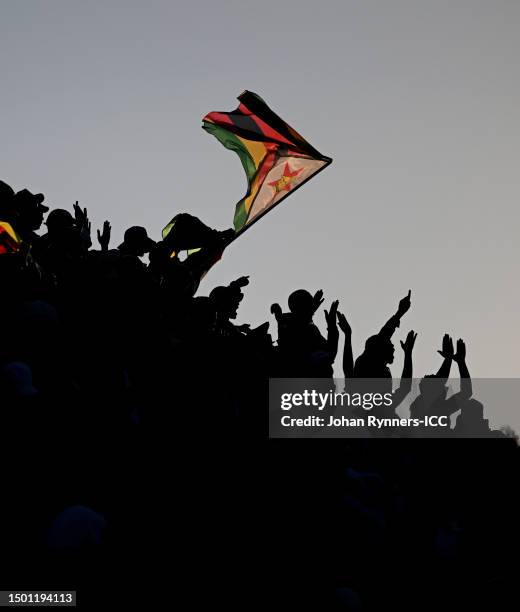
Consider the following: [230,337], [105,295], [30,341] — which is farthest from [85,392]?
[230,337]

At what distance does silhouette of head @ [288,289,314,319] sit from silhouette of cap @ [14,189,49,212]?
2.30 metres

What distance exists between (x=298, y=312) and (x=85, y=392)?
1.86m

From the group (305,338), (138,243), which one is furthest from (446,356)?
(138,243)

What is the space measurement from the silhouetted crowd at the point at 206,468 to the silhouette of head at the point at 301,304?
39mm

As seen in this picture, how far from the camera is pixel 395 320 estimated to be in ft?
20.1

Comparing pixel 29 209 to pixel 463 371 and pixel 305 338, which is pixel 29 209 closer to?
pixel 305 338

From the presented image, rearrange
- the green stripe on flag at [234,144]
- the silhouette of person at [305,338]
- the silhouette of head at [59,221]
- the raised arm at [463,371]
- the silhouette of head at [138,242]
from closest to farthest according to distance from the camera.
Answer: the silhouette of person at [305,338] → the raised arm at [463,371] → the silhouette of head at [59,221] → the silhouette of head at [138,242] → the green stripe on flag at [234,144]

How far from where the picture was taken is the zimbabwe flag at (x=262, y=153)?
9828 millimetres

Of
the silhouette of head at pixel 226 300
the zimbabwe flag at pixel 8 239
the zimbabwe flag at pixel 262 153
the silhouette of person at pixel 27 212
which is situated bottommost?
the silhouette of head at pixel 226 300

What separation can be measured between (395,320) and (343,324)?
35 centimetres

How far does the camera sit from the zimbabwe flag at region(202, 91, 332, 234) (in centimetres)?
983

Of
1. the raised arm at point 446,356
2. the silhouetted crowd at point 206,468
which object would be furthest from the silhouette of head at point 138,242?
the raised arm at point 446,356

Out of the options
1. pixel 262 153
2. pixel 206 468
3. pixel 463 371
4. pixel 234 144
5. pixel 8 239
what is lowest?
pixel 206 468

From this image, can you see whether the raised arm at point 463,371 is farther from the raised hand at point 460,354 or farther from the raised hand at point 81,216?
the raised hand at point 81,216
